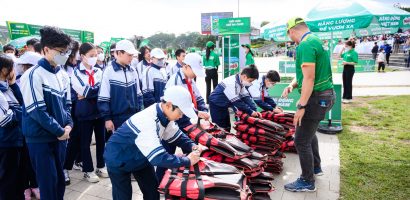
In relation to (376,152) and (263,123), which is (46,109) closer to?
(263,123)

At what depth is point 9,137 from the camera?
326 centimetres

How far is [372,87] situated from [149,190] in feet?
44.3

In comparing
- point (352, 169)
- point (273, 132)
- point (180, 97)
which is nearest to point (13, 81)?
point (180, 97)

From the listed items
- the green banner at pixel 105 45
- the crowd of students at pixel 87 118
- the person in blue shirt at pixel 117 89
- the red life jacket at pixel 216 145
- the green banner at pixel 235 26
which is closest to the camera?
the crowd of students at pixel 87 118

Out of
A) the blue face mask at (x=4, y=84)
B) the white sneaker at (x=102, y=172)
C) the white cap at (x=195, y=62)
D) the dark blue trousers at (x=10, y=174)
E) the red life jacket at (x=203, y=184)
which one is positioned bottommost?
the white sneaker at (x=102, y=172)

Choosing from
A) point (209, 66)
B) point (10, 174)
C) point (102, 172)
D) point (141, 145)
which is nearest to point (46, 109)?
point (10, 174)

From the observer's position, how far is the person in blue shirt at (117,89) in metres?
3.93

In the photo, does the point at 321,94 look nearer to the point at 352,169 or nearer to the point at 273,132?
the point at 273,132

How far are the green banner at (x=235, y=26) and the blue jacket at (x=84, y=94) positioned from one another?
8.30m

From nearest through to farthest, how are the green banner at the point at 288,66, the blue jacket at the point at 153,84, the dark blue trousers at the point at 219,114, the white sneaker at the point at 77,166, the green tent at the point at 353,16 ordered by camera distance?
the dark blue trousers at the point at 219,114 → the white sneaker at the point at 77,166 → the blue jacket at the point at 153,84 → the green tent at the point at 353,16 → the green banner at the point at 288,66

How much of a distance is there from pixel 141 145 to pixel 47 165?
1.27 meters

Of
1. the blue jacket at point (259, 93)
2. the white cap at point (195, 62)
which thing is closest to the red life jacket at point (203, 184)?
the white cap at point (195, 62)

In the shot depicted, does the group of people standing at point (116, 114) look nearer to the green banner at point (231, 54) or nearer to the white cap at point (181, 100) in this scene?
the white cap at point (181, 100)

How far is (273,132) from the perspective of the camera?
14.6 feet
